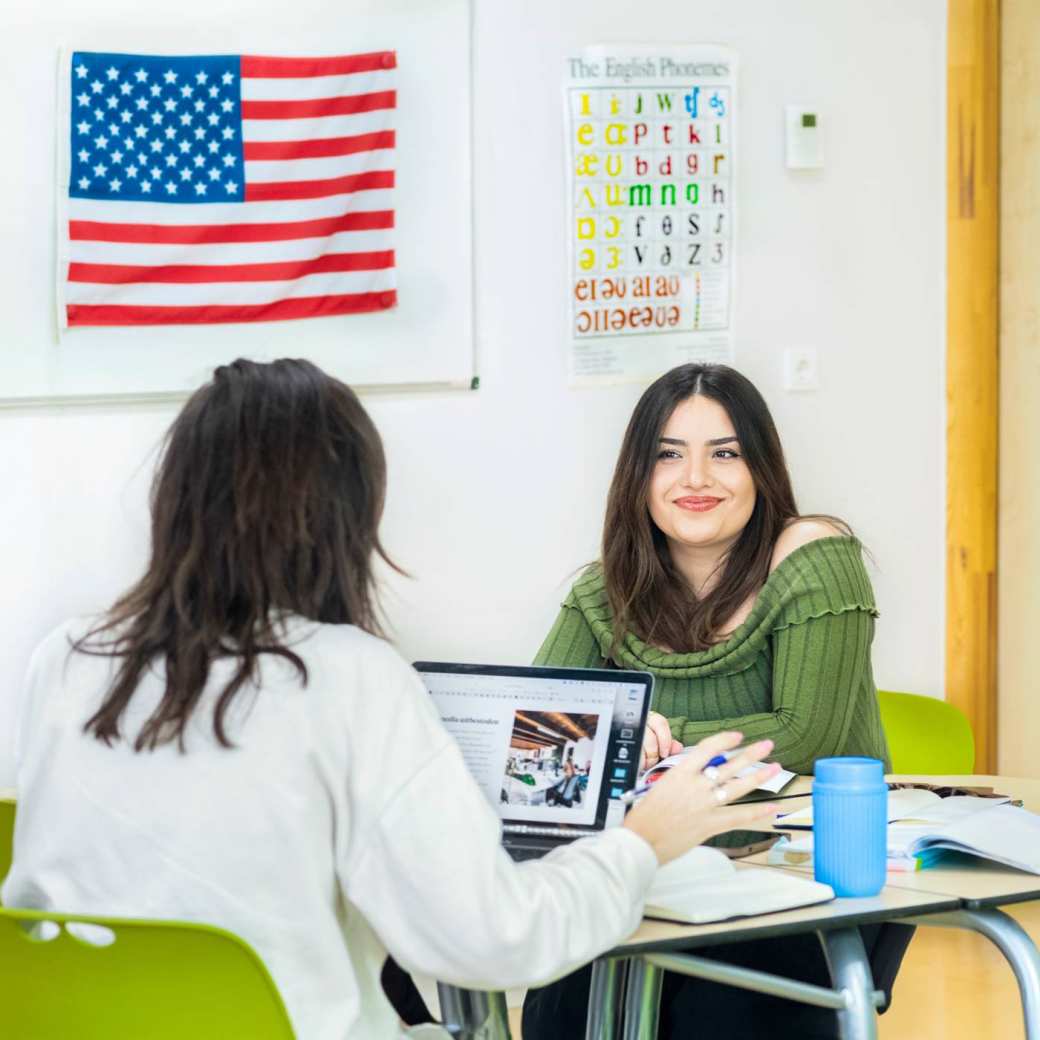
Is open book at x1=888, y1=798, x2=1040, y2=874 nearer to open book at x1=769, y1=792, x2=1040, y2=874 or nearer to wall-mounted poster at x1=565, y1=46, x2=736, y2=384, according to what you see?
open book at x1=769, y1=792, x2=1040, y2=874

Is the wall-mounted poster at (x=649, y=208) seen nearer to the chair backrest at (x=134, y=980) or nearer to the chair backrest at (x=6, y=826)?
the chair backrest at (x=6, y=826)

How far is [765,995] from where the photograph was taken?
203 cm

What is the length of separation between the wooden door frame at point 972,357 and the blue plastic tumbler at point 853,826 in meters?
2.28

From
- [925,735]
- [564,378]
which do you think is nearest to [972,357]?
[564,378]

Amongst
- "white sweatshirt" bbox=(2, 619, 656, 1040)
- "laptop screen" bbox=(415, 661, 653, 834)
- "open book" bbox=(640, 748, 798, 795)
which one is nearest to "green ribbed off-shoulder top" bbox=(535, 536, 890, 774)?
"open book" bbox=(640, 748, 798, 795)

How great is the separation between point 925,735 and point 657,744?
83 cm

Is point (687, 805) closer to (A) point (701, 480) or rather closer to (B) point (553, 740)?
(B) point (553, 740)

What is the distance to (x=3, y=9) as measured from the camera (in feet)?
10.1

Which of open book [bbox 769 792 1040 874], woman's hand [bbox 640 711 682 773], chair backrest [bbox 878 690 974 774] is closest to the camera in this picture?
open book [bbox 769 792 1040 874]

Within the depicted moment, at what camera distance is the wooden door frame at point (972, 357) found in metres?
3.66

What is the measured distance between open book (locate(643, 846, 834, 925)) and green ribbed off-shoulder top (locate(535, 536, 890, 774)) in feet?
2.06

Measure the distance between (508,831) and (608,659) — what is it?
0.86m

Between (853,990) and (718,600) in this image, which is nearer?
(853,990)

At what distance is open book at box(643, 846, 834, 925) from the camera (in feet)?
4.88
